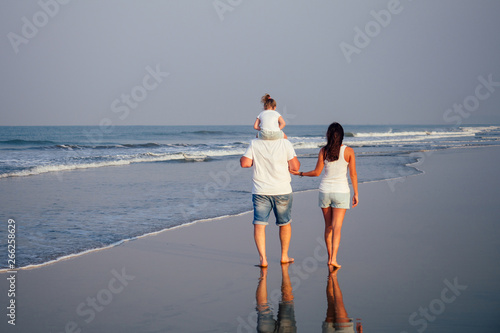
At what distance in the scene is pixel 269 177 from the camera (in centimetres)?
555

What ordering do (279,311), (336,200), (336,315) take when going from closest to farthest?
(336,315) → (279,311) → (336,200)

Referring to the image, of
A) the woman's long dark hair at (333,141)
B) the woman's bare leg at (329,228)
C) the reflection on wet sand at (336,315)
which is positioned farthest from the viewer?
the woman's bare leg at (329,228)

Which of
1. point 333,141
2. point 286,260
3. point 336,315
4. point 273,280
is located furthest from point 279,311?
point 333,141

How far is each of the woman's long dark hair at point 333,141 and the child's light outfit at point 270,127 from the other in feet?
1.79

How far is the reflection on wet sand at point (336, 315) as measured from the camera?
3.83m

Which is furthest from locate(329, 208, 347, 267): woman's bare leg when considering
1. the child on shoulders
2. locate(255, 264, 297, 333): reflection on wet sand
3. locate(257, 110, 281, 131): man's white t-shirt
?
locate(257, 110, 281, 131): man's white t-shirt

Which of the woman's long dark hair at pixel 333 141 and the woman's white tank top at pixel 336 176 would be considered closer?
the woman's long dark hair at pixel 333 141

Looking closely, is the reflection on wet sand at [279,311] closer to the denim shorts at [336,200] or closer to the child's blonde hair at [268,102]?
the denim shorts at [336,200]

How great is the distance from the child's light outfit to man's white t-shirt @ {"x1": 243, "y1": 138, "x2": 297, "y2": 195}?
0.06 metres

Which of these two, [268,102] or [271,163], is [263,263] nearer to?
[271,163]

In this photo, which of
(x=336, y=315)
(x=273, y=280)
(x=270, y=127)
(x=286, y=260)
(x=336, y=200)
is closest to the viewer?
(x=336, y=315)

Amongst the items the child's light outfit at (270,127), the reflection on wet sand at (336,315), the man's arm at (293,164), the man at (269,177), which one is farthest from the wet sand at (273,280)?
the child's light outfit at (270,127)

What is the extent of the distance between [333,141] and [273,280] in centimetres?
169

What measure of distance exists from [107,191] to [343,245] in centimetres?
753
